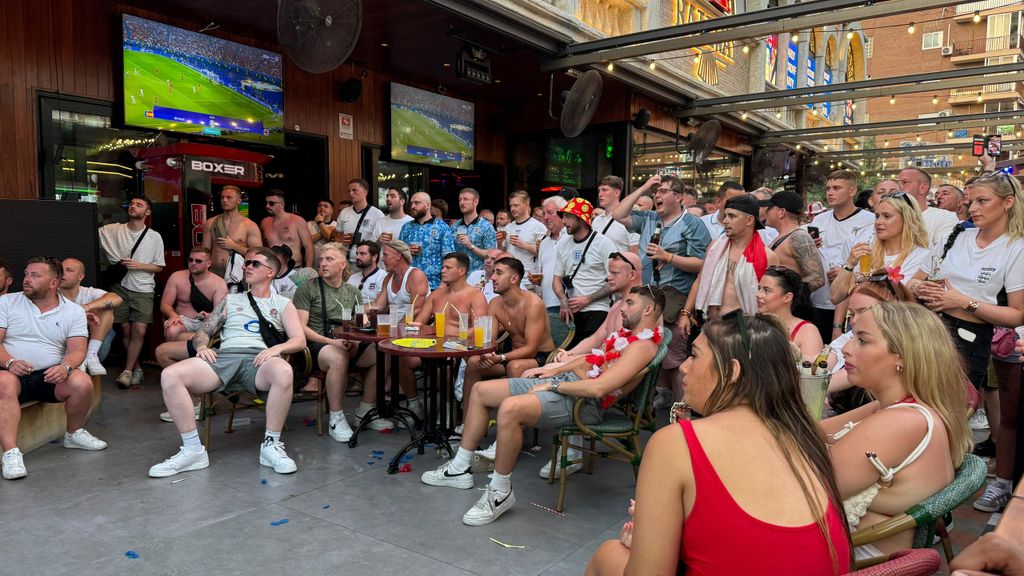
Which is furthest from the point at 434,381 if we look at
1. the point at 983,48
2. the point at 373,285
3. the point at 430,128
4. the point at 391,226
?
the point at 983,48

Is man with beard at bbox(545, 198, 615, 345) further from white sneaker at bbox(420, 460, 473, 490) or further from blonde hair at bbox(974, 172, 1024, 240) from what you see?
blonde hair at bbox(974, 172, 1024, 240)

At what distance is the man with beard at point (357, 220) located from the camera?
742cm

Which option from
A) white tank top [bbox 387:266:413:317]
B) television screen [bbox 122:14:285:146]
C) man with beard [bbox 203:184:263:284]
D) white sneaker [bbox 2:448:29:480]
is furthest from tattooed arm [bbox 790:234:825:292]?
television screen [bbox 122:14:285:146]

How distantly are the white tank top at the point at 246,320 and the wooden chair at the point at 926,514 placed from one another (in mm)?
3819

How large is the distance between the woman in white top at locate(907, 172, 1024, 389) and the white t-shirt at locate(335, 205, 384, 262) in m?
5.42

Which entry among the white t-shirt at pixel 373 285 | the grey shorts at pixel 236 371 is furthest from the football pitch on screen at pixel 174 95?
the grey shorts at pixel 236 371

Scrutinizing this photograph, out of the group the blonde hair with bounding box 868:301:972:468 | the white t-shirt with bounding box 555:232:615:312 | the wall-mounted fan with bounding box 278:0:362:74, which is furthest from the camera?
the wall-mounted fan with bounding box 278:0:362:74

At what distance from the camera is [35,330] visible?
4277 mm

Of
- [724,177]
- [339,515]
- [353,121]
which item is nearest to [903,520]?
[339,515]

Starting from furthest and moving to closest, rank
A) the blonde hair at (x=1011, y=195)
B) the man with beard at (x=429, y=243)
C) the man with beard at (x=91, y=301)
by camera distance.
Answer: the man with beard at (x=429, y=243) < the man with beard at (x=91, y=301) < the blonde hair at (x=1011, y=195)

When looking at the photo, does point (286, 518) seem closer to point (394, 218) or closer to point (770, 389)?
point (770, 389)

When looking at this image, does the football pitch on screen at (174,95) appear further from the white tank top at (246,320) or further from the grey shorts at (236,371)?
the grey shorts at (236,371)

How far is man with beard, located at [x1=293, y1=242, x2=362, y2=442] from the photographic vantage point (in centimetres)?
488

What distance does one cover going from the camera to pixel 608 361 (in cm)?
368
